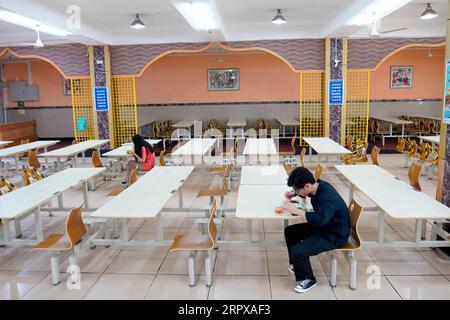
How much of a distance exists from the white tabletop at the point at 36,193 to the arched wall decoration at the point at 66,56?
246 inches

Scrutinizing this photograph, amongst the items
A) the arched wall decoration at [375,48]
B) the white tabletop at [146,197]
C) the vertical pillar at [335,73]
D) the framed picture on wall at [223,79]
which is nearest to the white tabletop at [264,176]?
the white tabletop at [146,197]

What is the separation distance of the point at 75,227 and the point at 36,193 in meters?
1.22

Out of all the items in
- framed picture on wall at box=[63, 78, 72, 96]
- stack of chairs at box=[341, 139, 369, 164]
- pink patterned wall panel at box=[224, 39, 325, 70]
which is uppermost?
pink patterned wall panel at box=[224, 39, 325, 70]

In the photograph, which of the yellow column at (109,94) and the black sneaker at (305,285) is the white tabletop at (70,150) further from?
the black sneaker at (305,285)

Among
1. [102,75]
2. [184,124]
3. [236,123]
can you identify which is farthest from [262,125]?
[102,75]

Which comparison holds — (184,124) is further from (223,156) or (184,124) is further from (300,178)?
(300,178)

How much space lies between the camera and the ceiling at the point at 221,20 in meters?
8.45

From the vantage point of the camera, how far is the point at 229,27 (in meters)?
11.3

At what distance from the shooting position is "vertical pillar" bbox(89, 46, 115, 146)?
11.8 meters

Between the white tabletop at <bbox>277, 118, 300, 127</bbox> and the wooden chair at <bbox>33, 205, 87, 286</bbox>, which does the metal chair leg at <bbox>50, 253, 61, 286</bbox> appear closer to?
the wooden chair at <bbox>33, 205, 87, 286</bbox>

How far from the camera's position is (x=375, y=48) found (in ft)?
38.2

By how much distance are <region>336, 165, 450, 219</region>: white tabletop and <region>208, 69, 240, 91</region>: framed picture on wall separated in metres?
9.51

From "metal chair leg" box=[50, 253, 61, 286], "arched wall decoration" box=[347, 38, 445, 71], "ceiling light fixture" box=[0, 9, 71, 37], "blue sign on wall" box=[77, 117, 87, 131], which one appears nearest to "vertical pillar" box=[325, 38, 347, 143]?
"arched wall decoration" box=[347, 38, 445, 71]

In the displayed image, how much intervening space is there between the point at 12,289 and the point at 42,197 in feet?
3.79
